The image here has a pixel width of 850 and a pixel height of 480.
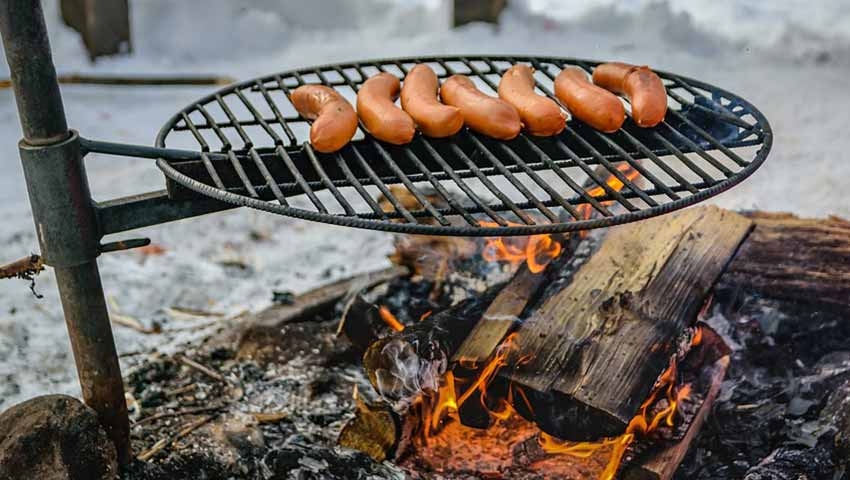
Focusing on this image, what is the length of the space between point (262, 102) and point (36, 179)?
4.45 meters

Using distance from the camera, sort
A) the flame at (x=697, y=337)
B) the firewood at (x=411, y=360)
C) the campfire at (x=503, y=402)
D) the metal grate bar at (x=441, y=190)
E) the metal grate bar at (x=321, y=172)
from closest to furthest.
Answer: the metal grate bar at (x=441, y=190), the metal grate bar at (x=321, y=172), the campfire at (x=503, y=402), the firewood at (x=411, y=360), the flame at (x=697, y=337)

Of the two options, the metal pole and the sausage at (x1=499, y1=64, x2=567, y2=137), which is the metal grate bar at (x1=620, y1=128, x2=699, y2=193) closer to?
the sausage at (x1=499, y1=64, x2=567, y2=137)

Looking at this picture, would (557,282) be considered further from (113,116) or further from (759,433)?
(113,116)

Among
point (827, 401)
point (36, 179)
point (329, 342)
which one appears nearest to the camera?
point (36, 179)

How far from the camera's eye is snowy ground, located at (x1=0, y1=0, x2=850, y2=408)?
395 cm

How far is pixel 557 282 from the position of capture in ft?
9.40

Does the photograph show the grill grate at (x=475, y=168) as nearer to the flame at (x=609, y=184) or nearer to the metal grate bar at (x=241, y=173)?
the metal grate bar at (x=241, y=173)

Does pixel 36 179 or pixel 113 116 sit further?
pixel 113 116

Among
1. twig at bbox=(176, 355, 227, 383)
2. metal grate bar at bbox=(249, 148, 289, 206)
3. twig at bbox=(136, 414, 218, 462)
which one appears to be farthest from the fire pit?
twig at bbox=(176, 355, 227, 383)

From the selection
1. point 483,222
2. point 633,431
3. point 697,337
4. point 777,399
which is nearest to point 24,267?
point 483,222

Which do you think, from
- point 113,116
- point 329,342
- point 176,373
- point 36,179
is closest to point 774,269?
point 329,342

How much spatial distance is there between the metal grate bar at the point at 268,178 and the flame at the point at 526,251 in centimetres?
96

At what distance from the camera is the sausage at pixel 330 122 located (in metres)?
2.23

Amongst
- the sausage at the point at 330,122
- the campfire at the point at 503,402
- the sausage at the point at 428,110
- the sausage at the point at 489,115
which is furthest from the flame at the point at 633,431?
the sausage at the point at 330,122
